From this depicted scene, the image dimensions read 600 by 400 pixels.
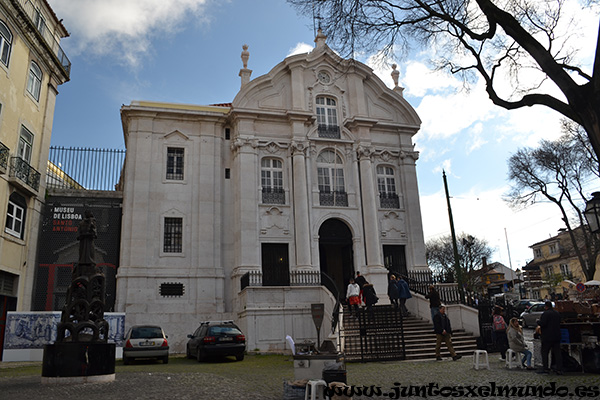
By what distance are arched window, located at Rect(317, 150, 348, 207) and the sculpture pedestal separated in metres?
15.7

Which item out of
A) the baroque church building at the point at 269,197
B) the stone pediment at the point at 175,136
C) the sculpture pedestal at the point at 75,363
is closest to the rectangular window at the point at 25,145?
the baroque church building at the point at 269,197

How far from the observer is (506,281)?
2142 inches

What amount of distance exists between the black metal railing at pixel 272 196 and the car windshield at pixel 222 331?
8.73 metres

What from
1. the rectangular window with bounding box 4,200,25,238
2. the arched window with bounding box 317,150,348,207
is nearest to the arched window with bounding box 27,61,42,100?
the rectangular window with bounding box 4,200,25,238

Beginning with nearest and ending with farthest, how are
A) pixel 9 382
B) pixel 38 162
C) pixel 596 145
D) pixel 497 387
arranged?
pixel 596 145
pixel 497 387
pixel 9 382
pixel 38 162

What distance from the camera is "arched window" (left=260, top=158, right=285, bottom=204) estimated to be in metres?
24.4

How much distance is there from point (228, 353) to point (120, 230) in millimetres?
10362

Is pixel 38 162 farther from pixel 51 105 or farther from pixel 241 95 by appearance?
pixel 241 95

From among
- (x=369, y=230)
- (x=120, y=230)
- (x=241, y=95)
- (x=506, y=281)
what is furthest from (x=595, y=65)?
(x=506, y=281)

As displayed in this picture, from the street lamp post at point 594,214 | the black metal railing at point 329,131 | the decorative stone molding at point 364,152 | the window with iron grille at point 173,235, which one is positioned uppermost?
the black metal railing at point 329,131

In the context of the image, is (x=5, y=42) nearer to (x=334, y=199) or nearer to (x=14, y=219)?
(x=14, y=219)

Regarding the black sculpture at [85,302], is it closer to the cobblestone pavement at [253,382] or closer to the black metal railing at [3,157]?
the cobblestone pavement at [253,382]

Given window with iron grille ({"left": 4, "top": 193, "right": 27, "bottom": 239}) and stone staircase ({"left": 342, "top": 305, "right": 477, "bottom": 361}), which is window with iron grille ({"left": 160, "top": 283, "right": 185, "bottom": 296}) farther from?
stone staircase ({"left": 342, "top": 305, "right": 477, "bottom": 361})

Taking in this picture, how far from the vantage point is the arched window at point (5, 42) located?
62.5 feet
